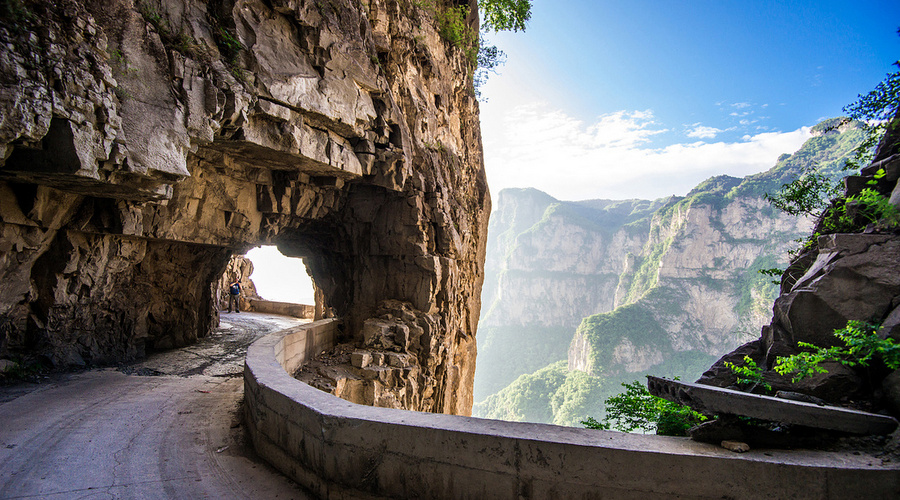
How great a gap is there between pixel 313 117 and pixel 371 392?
5.92 m

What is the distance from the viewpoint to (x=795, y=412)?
3.05 meters

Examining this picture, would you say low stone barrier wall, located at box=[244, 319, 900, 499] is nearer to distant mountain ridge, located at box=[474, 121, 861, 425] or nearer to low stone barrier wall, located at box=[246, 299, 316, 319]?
low stone barrier wall, located at box=[246, 299, 316, 319]

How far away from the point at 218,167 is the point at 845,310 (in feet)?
34.7

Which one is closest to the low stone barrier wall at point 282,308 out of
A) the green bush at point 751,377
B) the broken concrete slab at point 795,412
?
the green bush at point 751,377

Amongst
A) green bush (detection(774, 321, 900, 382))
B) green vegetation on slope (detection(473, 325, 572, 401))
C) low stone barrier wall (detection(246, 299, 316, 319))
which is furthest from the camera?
green vegetation on slope (detection(473, 325, 572, 401))

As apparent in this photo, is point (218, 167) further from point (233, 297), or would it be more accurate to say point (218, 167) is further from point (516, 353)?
point (516, 353)

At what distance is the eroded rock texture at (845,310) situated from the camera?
371 centimetres

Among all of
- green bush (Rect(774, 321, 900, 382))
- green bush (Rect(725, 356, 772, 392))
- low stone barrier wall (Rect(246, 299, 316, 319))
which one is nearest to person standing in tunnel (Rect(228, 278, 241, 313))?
low stone barrier wall (Rect(246, 299, 316, 319))

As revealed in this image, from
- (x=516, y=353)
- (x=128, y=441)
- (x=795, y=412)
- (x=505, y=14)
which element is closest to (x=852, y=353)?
(x=795, y=412)

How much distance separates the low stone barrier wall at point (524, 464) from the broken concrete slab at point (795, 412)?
236 millimetres

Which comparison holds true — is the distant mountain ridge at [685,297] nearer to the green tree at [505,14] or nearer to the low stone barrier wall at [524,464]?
the green tree at [505,14]

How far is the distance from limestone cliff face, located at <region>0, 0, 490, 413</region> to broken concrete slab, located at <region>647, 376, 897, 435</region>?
285 inches

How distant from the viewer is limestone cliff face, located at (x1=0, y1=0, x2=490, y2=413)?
17.7 feet

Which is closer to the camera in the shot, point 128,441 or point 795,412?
point 795,412
